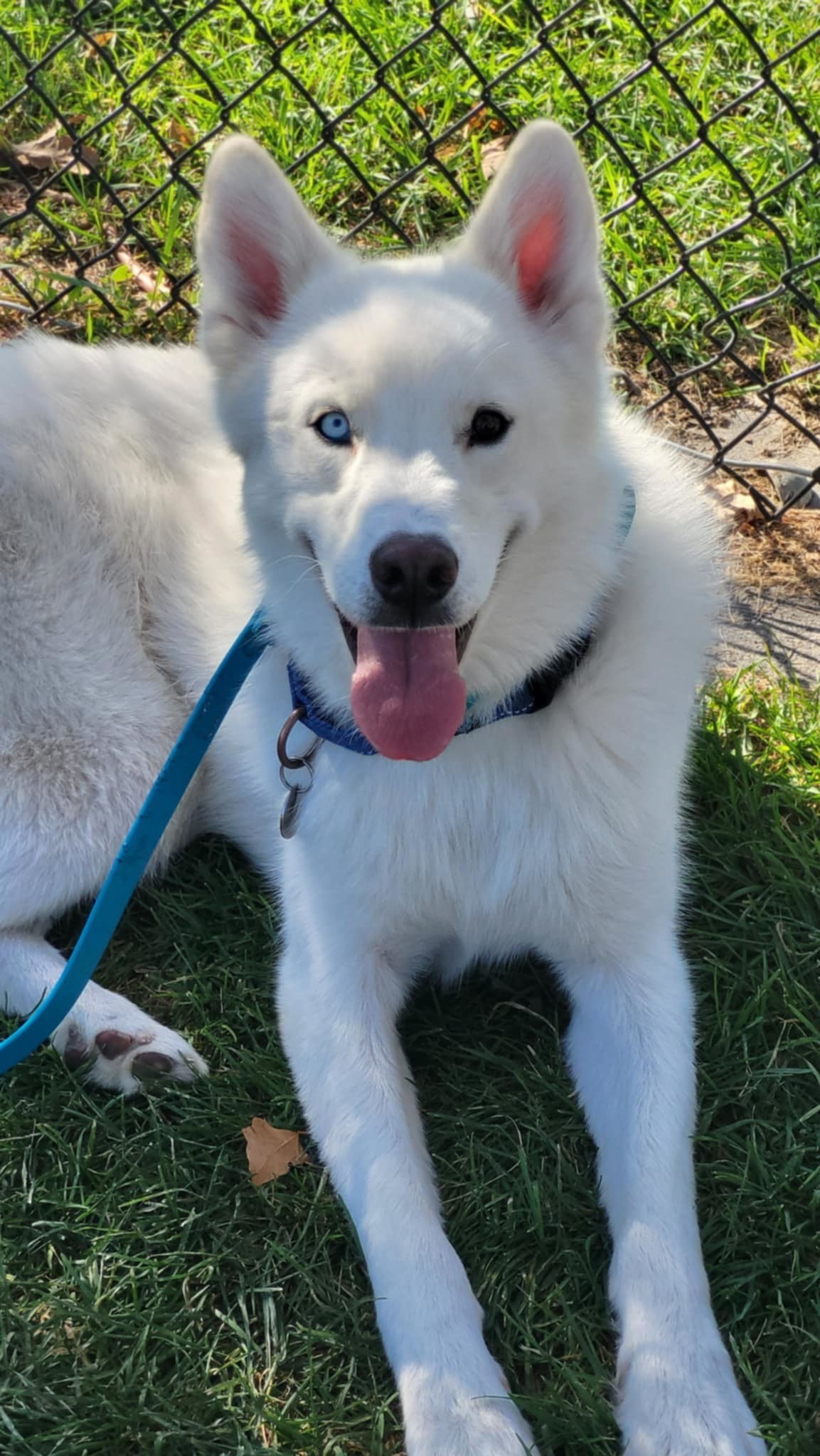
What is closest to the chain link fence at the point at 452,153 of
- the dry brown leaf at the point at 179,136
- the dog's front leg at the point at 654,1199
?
the dry brown leaf at the point at 179,136

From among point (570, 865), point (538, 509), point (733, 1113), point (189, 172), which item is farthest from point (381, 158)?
point (733, 1113)

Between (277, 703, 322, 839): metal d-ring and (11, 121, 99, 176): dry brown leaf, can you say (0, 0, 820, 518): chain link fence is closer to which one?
(11, 121, 99, 176): dry brown leaf

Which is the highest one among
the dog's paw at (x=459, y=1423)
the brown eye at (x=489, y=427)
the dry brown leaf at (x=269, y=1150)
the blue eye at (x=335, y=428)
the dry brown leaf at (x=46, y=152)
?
the dry brown leaf at (x=46, y=152)

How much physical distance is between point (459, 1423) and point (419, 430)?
1495mm

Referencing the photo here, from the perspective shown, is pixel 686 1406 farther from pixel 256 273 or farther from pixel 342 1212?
pixel 256 273

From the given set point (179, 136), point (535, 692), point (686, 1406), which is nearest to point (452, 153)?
point (179, 136)

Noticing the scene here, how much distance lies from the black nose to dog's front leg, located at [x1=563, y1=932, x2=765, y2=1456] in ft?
2.83

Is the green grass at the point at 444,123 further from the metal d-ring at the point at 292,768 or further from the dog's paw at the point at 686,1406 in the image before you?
the dog's paw at the point at 686,1406

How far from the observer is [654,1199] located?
83.5 inches

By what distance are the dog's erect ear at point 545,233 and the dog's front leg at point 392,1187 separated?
123 cm

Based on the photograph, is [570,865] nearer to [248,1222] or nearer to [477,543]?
[477,543]

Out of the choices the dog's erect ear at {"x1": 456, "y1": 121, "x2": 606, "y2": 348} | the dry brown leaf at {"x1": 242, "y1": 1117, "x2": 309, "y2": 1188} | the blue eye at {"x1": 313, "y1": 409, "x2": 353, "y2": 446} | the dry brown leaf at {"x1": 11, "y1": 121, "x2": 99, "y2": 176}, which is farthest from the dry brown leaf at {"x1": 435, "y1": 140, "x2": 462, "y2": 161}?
the dry brown leaf at {"x1": 242, "y1": 1117, "x2": 309, "y2": 1188}

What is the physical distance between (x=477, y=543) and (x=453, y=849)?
0.65 metres

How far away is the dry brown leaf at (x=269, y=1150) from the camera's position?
2.39 m
